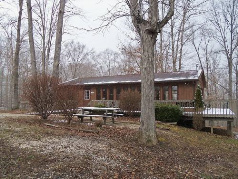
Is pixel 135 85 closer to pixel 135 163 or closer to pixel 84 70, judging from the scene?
pixel 135 163

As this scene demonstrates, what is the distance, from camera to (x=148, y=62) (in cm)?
667

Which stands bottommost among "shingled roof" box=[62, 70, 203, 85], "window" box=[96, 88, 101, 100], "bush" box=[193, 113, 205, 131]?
"bush" box=[193, 113, 205, 131]

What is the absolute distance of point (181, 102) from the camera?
51.0 ft

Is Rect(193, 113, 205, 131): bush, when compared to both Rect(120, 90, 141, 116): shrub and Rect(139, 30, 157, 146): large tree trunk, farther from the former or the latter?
Rect(139, 30, 157, 146): large tree trunk

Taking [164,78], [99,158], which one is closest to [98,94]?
[164,78]

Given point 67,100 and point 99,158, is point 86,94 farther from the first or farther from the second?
point 99,158

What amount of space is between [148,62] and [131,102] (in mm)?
8180

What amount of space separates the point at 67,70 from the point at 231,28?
108ft

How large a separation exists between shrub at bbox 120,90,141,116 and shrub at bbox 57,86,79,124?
6466mm

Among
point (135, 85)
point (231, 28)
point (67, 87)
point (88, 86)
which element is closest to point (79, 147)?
point (67, 87)

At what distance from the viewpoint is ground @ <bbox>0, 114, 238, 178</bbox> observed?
159 inches

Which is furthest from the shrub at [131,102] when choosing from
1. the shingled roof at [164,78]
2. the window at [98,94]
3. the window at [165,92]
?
the window at [98,94]

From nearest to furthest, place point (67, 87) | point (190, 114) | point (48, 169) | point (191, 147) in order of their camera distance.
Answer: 1. point (48, 169)
2. point (191, 147)
3. point (67, 87)
4. point (190, 114)

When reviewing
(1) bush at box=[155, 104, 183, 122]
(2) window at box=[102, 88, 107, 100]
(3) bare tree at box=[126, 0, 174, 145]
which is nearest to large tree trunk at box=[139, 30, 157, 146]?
(3) bare tree at box=[126, 0, 174, 145]
